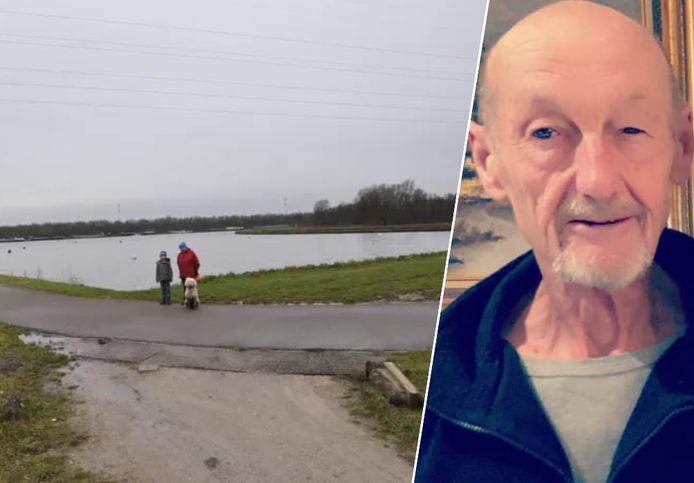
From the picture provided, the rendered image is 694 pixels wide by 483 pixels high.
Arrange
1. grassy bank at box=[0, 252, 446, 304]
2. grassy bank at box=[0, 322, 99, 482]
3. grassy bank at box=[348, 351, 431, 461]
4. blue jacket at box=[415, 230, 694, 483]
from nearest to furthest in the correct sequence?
blue jacket at box=[415, 230, 694, 483]
grassy bank at box=[0, 322, 99, 482]
grassy bank at box=[348, 351, 431, 461]
grassy bank at box=[0, 252, 446, 304]

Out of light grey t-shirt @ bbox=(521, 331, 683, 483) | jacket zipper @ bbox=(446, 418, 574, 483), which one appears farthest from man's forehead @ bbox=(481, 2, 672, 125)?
jacket zipper @ bbox=(446, 418, 574, 483)

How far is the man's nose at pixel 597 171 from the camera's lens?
162 cm

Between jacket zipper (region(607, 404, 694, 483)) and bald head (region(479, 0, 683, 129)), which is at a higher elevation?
bald head (region(479, 0, 683, 129))

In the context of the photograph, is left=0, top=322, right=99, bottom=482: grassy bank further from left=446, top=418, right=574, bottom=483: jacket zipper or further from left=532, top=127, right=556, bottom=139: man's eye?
left=532, top=127, right=556, bottom=139: man's eye

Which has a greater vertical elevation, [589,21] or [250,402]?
[589,21]

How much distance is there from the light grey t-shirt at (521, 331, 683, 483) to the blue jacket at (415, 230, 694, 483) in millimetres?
22

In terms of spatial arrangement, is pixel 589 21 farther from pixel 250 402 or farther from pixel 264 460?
pixel 250 402

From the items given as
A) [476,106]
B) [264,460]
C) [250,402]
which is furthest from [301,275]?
[476,106]

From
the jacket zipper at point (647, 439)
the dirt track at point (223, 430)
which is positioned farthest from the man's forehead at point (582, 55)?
the dirt track at point (223, 430)

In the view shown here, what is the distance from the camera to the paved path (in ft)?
27.1

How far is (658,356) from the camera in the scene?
1.67 m

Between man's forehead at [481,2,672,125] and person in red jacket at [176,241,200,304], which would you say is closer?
Answer: man's forehead at [481,2,672,125]

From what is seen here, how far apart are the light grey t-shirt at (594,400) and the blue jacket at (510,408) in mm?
22

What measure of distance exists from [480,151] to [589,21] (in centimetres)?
50
